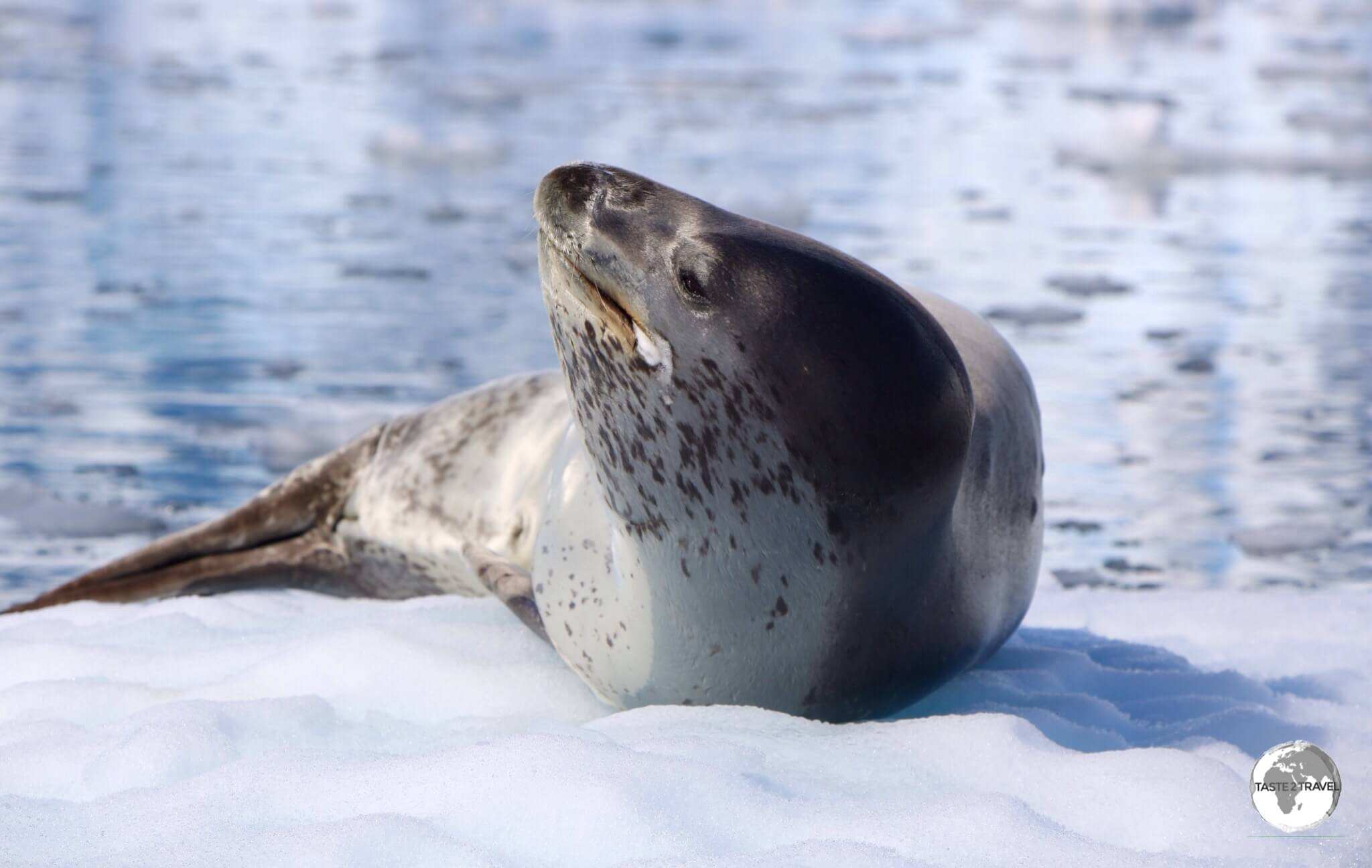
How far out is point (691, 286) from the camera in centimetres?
215

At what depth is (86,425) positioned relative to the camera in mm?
4992

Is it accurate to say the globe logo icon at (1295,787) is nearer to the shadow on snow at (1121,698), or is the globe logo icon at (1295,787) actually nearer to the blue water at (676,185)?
the shadow on snow at (1121,698)

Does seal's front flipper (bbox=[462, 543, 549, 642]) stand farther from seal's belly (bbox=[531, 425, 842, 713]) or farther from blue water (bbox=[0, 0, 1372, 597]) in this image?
blue water (bbox=[0, 0, 1372, 597])

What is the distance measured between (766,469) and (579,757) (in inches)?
17.9

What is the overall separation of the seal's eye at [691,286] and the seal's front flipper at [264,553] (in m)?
1.65

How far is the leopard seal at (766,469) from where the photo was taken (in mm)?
2113

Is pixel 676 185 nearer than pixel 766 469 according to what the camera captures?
No

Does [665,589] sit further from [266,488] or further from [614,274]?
[266,488]

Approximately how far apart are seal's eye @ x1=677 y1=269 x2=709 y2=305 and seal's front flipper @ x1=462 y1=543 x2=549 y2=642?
748mm

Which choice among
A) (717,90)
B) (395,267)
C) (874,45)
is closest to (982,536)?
(395,267)

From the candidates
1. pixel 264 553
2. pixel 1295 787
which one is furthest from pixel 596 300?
pixel 264 553

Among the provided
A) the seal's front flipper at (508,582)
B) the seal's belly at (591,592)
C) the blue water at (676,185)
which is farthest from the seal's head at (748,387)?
the blue water at (676,185)

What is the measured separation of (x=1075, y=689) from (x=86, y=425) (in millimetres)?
3439

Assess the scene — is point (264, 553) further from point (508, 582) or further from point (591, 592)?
point (591, 592)
